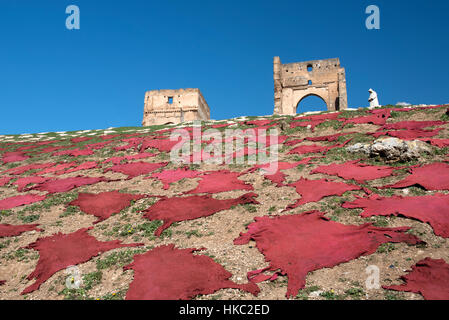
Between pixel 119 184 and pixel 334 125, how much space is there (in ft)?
32.2

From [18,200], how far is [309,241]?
8.66 metres

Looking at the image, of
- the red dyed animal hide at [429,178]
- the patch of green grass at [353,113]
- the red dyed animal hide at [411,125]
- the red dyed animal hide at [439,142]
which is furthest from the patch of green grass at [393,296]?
the patch of green grass at [353,113]

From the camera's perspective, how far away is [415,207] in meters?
5.17

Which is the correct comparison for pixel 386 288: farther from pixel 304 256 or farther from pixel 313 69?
pixel 313 69

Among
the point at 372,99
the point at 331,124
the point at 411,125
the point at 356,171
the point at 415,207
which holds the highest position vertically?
the point at 372,99

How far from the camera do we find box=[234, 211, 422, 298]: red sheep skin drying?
4.13 meters

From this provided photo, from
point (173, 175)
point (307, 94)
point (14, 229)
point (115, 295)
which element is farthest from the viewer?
point (307, 94)

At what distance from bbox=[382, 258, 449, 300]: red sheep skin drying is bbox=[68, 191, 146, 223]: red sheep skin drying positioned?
6092 millimetres

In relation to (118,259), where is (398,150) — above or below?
above

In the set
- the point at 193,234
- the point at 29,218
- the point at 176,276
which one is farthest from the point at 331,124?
the point at 29,218

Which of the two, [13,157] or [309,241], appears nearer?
[309,241]

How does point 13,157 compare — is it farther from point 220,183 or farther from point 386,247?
point 386,247

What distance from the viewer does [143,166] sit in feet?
35.9

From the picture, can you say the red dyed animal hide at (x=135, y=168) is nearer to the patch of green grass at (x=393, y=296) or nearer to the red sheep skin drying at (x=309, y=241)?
the red sheep skin drying at (x=309, y=241)
